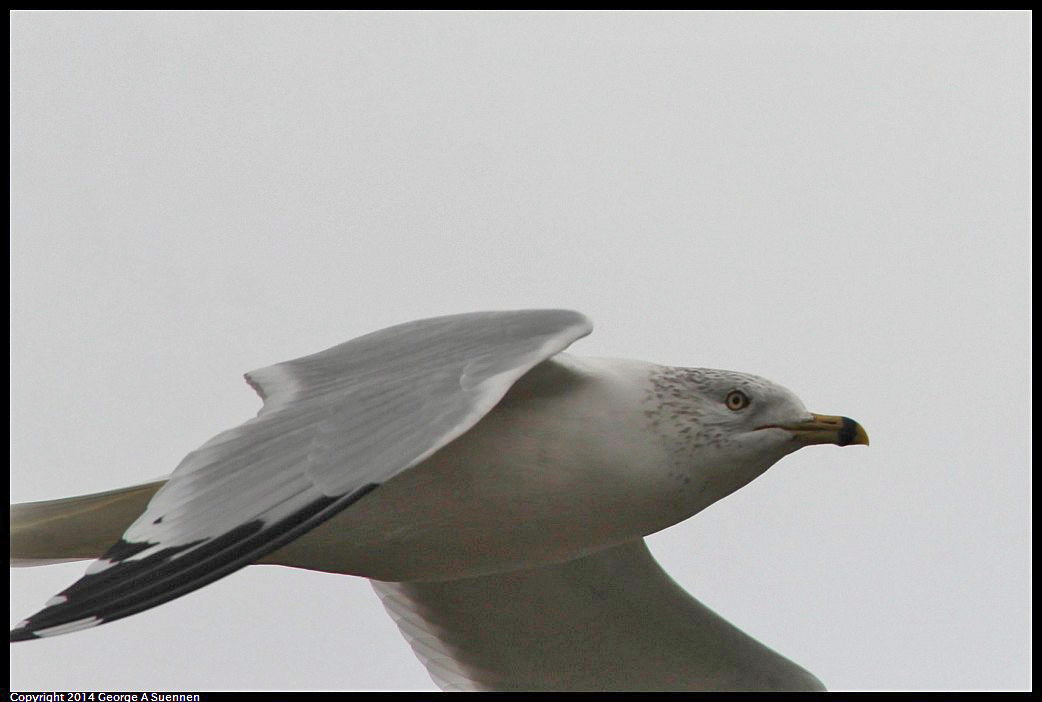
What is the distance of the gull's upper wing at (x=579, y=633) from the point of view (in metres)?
4.86

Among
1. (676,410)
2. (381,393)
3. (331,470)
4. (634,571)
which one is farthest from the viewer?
(634,571)

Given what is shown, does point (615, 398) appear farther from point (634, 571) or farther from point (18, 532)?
point (18, 532)

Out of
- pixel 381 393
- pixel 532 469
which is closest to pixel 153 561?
pixel 381 393

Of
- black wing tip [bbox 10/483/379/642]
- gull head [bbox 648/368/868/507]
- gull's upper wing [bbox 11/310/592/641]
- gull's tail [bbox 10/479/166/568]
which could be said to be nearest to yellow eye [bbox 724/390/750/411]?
gull head [bbox 648/368/868/507]

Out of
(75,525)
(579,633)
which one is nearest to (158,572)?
(75,525)

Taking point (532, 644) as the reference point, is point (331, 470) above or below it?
above

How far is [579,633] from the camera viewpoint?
16.3 feet

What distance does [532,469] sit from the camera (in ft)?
12.4

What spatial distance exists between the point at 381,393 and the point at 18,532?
3.70ft

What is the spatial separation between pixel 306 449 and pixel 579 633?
1.97 metres

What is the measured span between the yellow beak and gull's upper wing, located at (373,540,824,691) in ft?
3.37

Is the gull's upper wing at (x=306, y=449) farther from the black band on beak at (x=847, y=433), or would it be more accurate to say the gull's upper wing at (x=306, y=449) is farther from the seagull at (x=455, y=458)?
the black band on beak at (x=847, y=433)

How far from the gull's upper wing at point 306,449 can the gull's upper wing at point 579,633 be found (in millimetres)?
1177

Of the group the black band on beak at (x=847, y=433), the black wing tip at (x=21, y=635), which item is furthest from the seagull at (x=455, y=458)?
the black wing tip at (x=21, y=635)
